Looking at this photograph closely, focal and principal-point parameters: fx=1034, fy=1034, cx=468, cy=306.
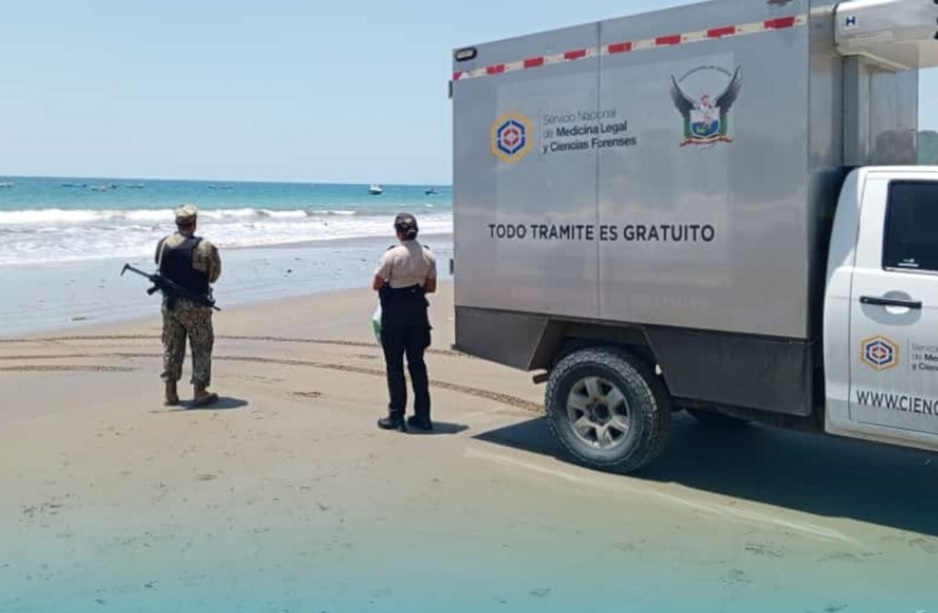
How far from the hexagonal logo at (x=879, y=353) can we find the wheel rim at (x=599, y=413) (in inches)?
63.6

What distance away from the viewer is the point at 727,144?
6020 mm

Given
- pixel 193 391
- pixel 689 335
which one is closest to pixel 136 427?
pixel 193 391

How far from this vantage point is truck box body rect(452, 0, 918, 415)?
18.9 feet

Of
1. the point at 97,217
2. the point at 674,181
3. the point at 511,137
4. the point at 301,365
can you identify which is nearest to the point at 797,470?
the point at 674,181

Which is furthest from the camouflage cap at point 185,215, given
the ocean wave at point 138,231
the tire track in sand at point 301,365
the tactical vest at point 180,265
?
the ocean wave at point 138,231

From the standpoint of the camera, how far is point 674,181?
20.7 ft

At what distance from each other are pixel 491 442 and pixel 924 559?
3.31m

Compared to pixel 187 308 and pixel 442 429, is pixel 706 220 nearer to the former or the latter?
pixel 442 429

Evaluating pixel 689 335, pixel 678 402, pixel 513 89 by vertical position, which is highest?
pixel 513 89

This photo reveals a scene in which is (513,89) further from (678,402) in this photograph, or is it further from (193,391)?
(193,391)

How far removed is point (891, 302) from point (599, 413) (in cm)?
211

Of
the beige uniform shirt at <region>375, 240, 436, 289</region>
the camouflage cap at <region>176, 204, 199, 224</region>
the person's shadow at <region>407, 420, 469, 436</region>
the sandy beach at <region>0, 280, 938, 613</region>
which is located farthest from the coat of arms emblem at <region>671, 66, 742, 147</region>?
the camouflage cap at <region>176, 204, 199, 224</region>

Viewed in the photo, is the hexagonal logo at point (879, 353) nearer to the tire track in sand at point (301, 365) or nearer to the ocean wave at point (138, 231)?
the tire track in sand at point (301, 365)

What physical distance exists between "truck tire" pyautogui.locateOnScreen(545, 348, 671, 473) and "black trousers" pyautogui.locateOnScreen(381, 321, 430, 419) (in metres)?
1.35
